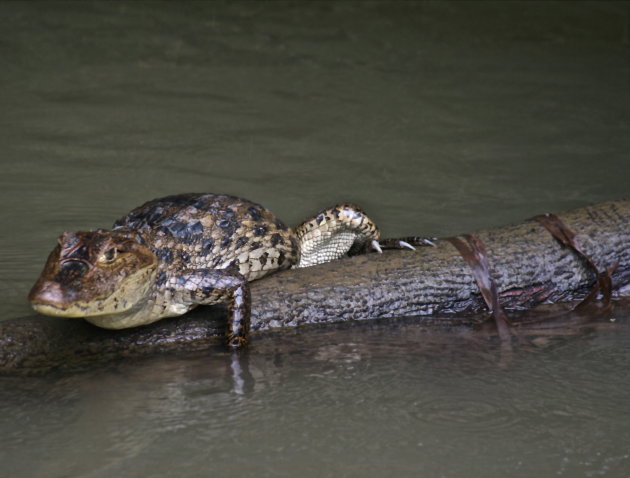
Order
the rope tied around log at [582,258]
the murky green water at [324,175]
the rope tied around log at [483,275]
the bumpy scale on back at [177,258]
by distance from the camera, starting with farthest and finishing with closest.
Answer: the rope tied around log at [582,258] < the rope tied around log at [483,275] < the bumpy scale on back at [177,258] < the murky green water at [324,175]

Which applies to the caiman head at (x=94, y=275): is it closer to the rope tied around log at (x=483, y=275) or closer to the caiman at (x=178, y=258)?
the caiman at (x=178, y=258)

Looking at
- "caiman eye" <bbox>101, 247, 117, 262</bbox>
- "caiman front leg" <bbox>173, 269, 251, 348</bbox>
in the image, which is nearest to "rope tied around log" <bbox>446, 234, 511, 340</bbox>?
"caiman front leg" <bbox>173, 269, 251, 348</bbox>

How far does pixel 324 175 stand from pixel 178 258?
3314mm

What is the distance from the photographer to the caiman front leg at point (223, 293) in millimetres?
4164

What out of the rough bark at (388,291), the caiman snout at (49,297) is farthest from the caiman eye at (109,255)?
the rough bark at (388,291)

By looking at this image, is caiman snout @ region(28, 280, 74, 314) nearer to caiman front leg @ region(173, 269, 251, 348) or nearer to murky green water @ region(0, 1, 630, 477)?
murky green water @ region(0, 1, 630, 477)

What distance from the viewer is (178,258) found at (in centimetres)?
441

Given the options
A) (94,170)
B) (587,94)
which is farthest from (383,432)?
(587,94)

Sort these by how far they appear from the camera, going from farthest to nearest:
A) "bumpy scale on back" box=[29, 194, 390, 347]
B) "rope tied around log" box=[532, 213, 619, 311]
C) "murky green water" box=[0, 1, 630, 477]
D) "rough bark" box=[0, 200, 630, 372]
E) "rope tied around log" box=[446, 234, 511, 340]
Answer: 1. "rope tied around log" box=[532, 213, 619, 311]
2. "rope tied around log" box=[446, 234, 511, 340]
3. "rough bark" box=[0, 200, 630, 372]
4. "bumpy scale on back" box=[29, 194, 390, 347]
5. "murky green water" box=[0, 1, 630, 477]

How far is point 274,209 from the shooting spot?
22.3 feet

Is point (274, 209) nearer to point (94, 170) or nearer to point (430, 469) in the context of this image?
point (94, 170)

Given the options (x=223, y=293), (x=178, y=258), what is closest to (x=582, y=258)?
(x=223, y=293)

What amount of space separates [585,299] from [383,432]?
210 centimetres

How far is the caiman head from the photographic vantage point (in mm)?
3516
